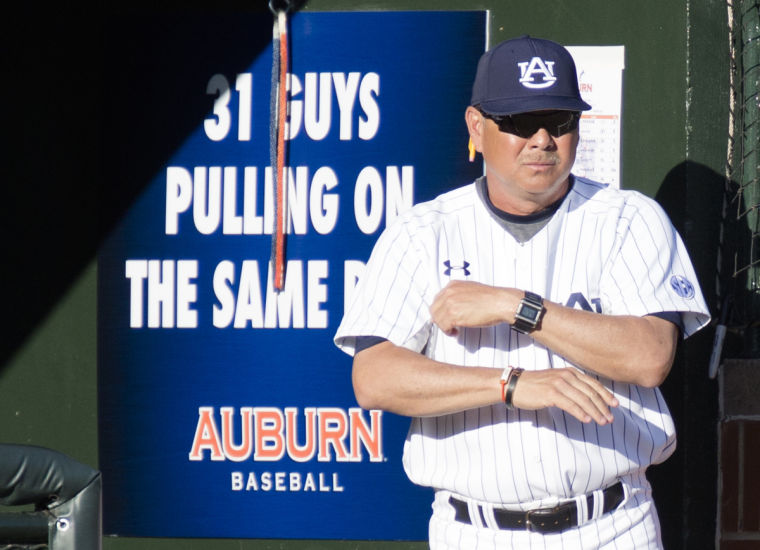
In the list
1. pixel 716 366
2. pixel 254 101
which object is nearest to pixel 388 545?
pixel 716 366

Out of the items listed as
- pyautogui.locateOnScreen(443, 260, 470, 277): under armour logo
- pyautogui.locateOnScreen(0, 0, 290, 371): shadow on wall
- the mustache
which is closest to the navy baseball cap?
the mustache

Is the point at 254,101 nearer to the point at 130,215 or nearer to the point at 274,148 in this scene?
the point at 274,148

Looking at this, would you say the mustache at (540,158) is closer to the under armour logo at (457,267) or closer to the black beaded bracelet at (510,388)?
the under armour logo at (457,267)

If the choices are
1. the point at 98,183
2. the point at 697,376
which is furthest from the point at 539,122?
the point at 98,183

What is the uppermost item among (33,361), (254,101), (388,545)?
(254,101)

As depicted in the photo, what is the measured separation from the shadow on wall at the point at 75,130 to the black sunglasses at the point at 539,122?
1393 millimetres

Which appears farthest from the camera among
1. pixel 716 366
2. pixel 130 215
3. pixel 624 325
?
pixel 130 215

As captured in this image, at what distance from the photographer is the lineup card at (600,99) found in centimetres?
379

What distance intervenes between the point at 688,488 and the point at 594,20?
5.21 feet

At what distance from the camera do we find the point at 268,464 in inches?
152

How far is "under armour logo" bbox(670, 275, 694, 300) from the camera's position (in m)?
2.67

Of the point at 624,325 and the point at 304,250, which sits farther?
the point at 304,250

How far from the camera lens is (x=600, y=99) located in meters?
3.79

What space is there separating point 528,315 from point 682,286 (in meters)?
0.42
